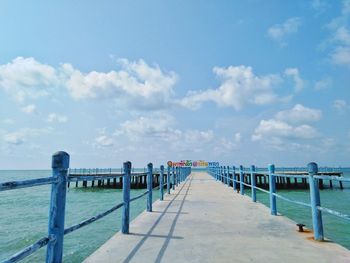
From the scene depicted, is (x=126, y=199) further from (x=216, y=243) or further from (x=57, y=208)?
(x=57, y=208)

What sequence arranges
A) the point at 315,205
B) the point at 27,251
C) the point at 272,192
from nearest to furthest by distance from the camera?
the point at 27,251 < the point at 315,205 < the point at 272,192

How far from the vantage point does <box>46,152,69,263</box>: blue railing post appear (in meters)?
2.56

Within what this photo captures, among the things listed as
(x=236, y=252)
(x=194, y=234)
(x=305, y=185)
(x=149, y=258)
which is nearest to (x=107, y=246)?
(x=149, y=258)

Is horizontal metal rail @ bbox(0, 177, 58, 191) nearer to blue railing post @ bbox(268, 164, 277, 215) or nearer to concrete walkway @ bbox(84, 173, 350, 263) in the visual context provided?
concrete walkway @ bbox(84, 173, 350, 263)

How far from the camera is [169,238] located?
4234 mm

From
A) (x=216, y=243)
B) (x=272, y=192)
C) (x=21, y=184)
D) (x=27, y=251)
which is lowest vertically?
(x=216, y=243)

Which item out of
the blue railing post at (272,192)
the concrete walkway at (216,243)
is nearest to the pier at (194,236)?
the concrete walkway at (216,243)

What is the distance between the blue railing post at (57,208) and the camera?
8.39 feet

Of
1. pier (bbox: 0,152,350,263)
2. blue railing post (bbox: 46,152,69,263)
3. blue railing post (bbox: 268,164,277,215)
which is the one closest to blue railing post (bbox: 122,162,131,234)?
pier (bbox: 0,152,350,263)

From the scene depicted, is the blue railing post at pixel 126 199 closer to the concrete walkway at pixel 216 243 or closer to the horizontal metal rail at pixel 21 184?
the concrete walkway at pixel 216 243

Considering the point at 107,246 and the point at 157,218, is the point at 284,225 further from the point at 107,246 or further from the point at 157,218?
the point at 107,246

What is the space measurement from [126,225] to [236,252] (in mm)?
1893

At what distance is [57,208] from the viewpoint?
2.59 m

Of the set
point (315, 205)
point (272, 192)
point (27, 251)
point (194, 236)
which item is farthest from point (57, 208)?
point (272, 192)
